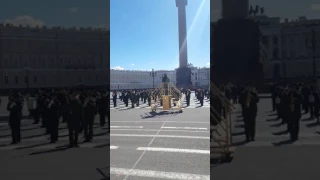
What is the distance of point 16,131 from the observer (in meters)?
3.96

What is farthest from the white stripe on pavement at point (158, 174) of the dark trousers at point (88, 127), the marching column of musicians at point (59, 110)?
the marching column of musicians at point (59, 110)

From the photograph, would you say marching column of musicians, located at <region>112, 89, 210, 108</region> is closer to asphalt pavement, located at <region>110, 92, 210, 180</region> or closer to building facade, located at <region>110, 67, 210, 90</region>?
building facade, located at <region>110, 67, 210, 90</region>

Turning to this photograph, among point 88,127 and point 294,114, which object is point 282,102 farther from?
point 88,127

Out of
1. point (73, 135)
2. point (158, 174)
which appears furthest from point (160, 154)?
point (73, 135)

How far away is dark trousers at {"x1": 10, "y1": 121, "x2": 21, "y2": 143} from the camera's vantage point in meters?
3.95

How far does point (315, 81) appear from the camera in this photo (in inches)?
145

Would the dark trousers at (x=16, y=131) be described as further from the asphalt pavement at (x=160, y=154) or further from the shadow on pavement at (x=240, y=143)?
the shadow on pavement at (x=240, y=143)

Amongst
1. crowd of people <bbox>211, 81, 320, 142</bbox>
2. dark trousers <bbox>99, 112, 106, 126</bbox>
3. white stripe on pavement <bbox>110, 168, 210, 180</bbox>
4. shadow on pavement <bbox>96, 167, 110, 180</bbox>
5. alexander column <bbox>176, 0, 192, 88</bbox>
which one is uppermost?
alexander column <bbox>176, 0, 192, 88</bbox>

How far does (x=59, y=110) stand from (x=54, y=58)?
667 millimetres

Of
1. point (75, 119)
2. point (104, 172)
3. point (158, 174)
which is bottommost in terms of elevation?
point (158, 174)

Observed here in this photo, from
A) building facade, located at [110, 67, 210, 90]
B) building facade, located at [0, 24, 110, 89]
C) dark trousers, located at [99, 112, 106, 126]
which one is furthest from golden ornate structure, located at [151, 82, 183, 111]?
building facade, located at [0, 24, 110, 89]

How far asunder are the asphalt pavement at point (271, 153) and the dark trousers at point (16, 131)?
2.44 meters

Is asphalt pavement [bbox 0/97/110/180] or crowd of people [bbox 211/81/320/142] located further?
asphalt pavement [bbox 0/97/110/180]

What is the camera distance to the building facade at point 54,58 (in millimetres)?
3922
